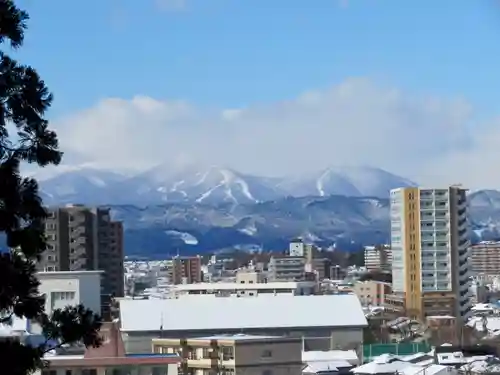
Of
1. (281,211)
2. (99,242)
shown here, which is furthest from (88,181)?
(99,242)

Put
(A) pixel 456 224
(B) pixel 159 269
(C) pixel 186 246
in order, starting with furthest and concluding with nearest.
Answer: (C) pixel 186 246, (B) pixel 159 269, (A) pixel 456 224

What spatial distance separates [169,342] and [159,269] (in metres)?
59.7

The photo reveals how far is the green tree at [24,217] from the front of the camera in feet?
16.9

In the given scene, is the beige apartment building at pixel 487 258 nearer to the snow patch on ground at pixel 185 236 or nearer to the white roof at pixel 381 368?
the snow patch on ground at pixel 185 236


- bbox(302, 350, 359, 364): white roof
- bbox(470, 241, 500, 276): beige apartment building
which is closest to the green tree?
bbox(302, 350, 359, 364): white roof

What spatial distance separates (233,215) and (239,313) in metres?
128

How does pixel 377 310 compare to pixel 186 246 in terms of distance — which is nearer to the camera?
pixel 377 310

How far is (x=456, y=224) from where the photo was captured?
3928cm

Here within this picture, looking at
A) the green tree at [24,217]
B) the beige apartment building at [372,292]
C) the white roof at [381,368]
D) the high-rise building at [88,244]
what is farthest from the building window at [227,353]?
the beige apartment building at [372,292]

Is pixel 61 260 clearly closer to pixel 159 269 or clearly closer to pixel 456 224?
pixel 456 224

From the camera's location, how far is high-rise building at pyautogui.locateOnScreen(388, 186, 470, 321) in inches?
1443

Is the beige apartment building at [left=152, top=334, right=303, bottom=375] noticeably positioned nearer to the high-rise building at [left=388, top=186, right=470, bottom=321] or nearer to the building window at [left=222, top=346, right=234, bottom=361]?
the building window at [left=222, top=346, right=234, bottom=361]

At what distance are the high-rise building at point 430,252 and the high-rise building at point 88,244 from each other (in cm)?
873

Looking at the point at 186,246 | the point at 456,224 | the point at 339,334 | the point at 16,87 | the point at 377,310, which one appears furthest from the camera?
the point at 186,246
